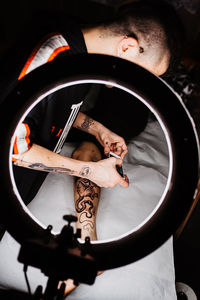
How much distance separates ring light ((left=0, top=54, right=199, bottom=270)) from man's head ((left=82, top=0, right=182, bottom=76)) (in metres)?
0.29

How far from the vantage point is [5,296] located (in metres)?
0.59

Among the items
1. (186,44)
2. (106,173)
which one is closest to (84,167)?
(106,173)

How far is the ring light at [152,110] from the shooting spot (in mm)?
310

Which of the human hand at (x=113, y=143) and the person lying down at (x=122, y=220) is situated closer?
the person lying down at (x=122, y=220)

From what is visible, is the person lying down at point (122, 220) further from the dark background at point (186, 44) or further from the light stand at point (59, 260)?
the light stand at point (59, 260)

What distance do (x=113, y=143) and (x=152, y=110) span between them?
658mm

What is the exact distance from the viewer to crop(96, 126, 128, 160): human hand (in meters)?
0.95

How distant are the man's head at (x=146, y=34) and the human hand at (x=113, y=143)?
387 millimetres

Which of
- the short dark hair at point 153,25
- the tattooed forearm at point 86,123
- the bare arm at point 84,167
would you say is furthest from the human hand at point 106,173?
the tattooed forearm at point 86,123

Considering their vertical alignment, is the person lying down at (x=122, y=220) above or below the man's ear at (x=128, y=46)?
below

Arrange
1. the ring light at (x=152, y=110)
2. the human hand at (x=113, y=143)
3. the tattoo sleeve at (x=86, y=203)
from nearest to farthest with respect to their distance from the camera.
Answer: the ring light at (x=152, y=110)
the tattoo sleeve at (x=86, y=203)
the human hand at (x=113, y=143)

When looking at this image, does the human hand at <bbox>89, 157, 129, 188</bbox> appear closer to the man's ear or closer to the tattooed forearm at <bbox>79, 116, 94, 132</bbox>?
the man's ear

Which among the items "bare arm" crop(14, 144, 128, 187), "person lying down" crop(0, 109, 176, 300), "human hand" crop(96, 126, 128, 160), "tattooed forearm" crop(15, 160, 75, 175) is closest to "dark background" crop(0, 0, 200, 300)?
"person lying down" crop(0, 109, 176, 300)

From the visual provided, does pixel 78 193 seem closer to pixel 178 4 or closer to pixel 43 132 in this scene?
pixel 43 132
